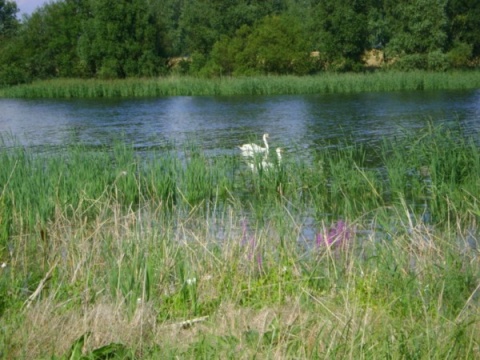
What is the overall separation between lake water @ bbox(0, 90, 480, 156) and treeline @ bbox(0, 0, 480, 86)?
14.7 metres

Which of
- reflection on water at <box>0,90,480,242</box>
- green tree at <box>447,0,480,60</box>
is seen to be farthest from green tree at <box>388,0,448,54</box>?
reflection on water at <box>0,90,480,242</box>

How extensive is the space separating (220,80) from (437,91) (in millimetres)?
11245

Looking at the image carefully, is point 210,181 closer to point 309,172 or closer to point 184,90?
point 309,172

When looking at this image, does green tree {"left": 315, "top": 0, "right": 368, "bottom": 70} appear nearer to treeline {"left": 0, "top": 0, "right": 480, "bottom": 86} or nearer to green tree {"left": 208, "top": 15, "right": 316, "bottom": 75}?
treeline {"left": 0, "top": 0, "right": 480, "bottom": 86}

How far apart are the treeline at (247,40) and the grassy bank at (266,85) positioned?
9270mm

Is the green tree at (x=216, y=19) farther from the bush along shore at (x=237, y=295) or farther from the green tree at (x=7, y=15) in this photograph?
the bush along shore at (x=237, y=295)

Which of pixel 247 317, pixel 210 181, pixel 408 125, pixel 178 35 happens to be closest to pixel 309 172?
pixel 210 181

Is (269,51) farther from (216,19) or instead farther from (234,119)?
(234,119)

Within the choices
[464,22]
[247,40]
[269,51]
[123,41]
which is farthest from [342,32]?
[123,41]

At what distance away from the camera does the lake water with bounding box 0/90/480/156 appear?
18094 mm

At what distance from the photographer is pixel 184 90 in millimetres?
38125

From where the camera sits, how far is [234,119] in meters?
24.5

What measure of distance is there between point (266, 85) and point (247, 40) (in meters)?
16.4

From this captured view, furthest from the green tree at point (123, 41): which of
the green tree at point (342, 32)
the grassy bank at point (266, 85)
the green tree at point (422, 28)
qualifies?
the green tree at point (422, 28)
